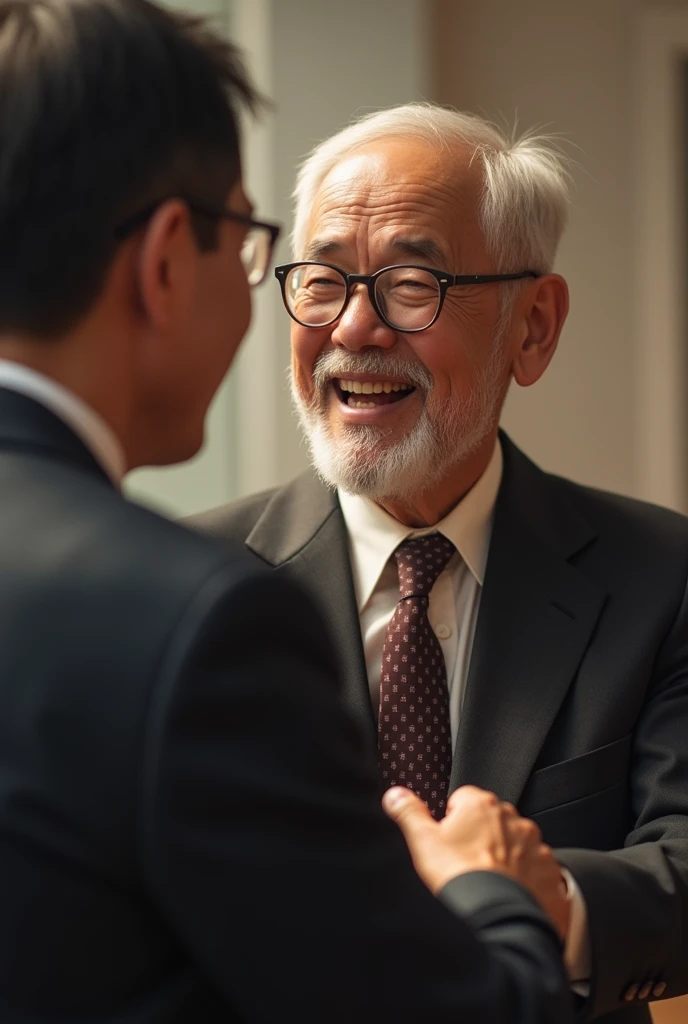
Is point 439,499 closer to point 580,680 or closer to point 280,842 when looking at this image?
point 580,680

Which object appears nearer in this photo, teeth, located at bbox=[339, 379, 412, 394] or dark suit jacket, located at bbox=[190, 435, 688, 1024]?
dark suit jacket, located at bbox=[190, 435, 688, 1024]

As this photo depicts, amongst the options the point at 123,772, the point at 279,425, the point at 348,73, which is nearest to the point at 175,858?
the point at 123,772

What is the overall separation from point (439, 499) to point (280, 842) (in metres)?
1.09

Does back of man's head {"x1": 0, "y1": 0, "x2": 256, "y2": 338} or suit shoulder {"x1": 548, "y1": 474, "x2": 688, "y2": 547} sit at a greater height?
back of man's head {"x1": 0, "y1": 0, "x2": 256, "y2": 338}

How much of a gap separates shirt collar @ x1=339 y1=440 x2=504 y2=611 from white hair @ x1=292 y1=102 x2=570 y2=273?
14.1 inches

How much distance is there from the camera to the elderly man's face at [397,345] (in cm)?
181

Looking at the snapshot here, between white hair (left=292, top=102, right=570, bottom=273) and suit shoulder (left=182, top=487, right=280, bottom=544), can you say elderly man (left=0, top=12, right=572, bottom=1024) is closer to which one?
suit shoulder (left=182, top=487, right=280, bottom=544)

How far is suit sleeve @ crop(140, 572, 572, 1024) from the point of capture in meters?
0.77

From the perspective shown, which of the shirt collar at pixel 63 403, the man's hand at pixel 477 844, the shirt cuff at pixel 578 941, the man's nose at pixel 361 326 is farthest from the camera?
the man's nose at pixel 361 326

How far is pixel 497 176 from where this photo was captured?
6.22 feet

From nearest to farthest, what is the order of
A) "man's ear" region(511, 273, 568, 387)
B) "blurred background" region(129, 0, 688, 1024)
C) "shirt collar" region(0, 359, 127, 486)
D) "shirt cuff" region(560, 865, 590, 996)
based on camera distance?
"shirt collar" region(0, 359, 127, 486)
"shirt cuff" region(560, 865, 590, 996)
"man's ear" region(511, 273, 568, 387)
"blurred background" region(129, 0, 688, 1024)

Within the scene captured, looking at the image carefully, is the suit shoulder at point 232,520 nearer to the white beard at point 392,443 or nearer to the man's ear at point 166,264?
the white beard at point 392,443

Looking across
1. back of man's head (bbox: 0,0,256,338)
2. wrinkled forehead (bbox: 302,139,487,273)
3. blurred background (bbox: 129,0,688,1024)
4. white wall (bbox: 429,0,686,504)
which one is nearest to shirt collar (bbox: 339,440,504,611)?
wrinkled forehead (bbox: 302,139,487,273)

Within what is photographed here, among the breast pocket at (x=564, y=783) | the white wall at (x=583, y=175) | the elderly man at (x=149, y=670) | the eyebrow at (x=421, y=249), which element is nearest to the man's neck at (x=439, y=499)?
the eyebrow at (x=421, y=249)
